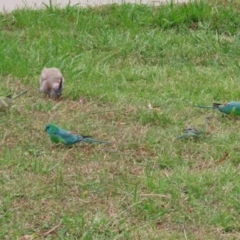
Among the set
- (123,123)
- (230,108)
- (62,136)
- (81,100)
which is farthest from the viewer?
(81,100)

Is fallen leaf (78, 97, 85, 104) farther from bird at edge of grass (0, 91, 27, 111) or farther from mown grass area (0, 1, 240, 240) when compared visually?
bird at edge of grass (0, 91, 27, 111)

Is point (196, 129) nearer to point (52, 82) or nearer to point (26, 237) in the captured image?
point (52, 82)

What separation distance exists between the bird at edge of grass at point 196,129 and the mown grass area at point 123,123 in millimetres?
49

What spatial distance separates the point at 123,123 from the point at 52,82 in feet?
2.18

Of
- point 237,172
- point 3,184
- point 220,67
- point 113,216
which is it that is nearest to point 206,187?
point 237,172

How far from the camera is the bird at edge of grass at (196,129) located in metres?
5.70

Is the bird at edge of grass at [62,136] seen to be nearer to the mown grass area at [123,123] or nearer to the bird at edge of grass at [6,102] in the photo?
the mown grass area at [123,123]

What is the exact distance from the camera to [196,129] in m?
5.74

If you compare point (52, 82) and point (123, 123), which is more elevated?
point (52, 82)

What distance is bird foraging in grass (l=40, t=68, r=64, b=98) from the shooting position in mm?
6371

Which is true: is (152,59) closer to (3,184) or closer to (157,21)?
(157,21)

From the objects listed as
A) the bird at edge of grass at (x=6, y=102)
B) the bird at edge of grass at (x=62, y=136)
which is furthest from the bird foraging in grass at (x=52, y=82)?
the bird at edge of grass at (x=62, y=136)

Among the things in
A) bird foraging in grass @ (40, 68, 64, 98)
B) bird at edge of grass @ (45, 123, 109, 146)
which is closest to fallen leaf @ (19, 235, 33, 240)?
bird at edge of grass @ (45, 123, 109, 146)

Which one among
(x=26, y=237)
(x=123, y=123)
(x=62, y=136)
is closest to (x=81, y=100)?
(x=123, y=123)
